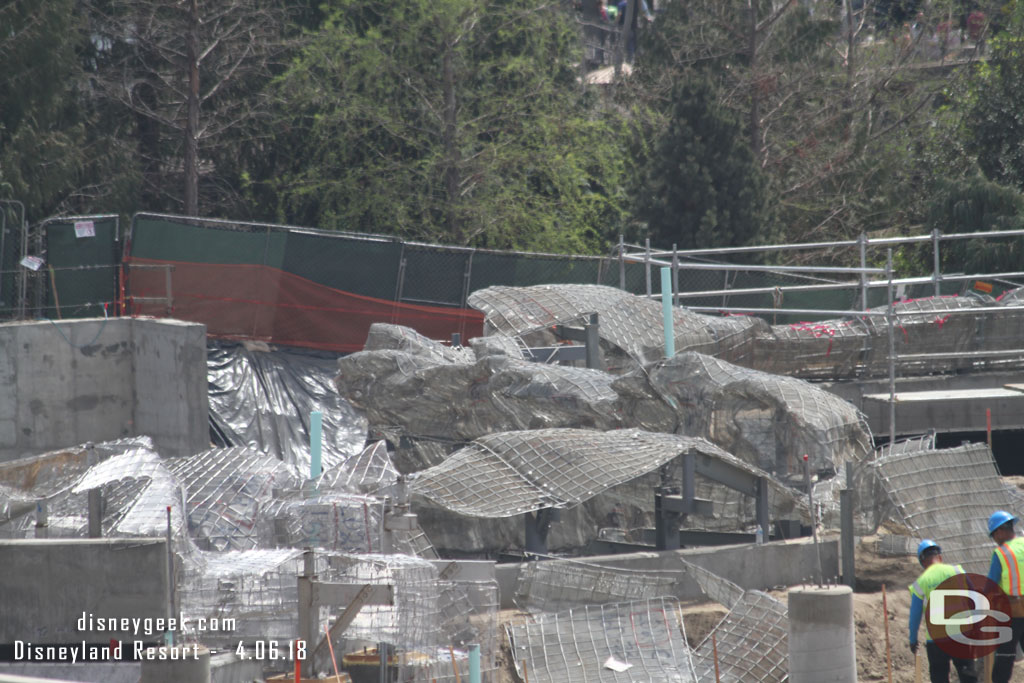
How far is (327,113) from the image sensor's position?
26.1 m

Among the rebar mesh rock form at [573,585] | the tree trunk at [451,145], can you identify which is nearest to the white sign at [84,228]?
the tree trunk at [451,145]

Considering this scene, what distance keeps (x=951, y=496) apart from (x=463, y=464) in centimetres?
499

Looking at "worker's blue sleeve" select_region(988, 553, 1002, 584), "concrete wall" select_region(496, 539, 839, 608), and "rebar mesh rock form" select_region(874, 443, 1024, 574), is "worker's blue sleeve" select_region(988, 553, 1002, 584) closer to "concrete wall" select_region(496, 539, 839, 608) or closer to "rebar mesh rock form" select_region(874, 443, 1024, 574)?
"rebar mesh rock form" select_region(874, 443, 1024, 574)

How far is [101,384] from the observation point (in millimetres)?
18938

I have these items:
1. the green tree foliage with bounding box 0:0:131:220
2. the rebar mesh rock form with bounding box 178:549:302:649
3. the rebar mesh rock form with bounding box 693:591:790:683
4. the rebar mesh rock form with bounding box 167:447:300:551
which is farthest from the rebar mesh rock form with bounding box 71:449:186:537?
the green tree foliage with bounding box 0:0:131:220

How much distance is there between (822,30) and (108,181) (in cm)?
1734

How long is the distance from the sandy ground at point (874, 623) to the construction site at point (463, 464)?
38mm

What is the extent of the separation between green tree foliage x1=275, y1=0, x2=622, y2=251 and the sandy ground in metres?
13.8

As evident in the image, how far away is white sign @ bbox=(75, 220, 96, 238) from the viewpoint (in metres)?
19.2

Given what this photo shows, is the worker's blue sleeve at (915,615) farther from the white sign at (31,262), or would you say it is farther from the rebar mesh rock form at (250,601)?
the white sign at (31,262)

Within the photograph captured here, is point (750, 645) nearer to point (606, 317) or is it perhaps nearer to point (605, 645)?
point (605, 645)

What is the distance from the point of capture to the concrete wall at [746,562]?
1238 centimetres

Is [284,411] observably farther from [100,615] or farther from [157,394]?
[100,615]

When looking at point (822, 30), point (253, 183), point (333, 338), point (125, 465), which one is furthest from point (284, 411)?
point (822, 30)
